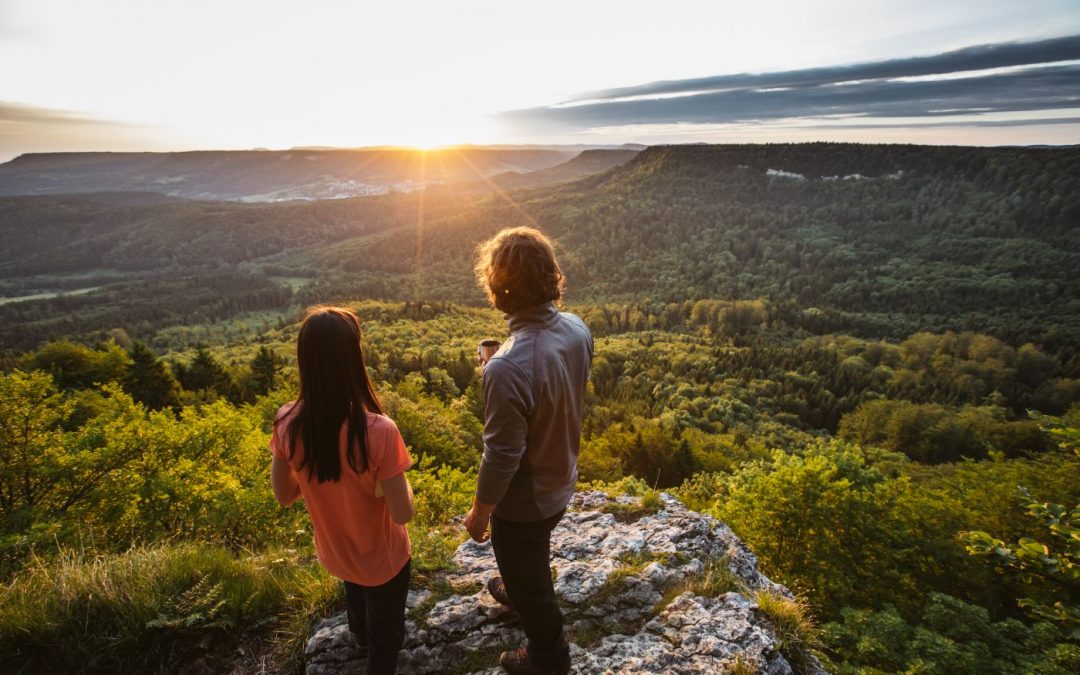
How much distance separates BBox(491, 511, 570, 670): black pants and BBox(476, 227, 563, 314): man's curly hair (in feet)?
4.35

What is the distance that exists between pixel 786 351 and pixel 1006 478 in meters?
94.7

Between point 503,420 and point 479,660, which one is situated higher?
point 503,420

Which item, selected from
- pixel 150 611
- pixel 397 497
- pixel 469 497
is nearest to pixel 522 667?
pixel 397 497

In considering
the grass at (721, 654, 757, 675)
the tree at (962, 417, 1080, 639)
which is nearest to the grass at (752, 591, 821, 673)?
the grass at (721, 654, 757, 675)

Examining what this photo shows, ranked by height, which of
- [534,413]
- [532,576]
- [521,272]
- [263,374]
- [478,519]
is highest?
[521,272]

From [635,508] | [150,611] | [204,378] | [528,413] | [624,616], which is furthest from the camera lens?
[204,378]

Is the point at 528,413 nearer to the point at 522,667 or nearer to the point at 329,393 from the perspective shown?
the point at 329,393

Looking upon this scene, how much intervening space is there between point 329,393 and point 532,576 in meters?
1.67

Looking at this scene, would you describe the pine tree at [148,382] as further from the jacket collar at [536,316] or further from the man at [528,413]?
the jacket collar at [536,316]

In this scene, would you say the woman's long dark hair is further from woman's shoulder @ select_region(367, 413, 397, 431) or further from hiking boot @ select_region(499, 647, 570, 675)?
hiking boot @ select_region(499, 647, 570, 675)

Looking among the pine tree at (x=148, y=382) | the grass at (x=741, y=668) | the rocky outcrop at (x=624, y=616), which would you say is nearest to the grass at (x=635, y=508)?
the rocky outcrop at (x=624, y=616)

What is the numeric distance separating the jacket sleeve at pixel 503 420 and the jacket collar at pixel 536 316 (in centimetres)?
32

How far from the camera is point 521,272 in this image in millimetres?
2592

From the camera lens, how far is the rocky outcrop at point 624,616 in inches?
138
